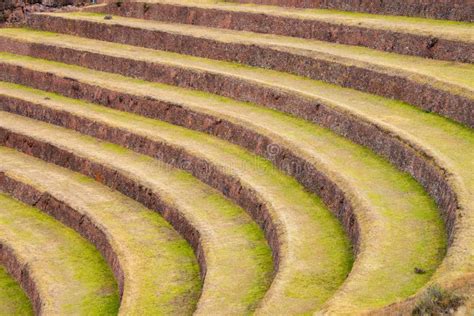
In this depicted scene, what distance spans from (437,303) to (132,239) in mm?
8924

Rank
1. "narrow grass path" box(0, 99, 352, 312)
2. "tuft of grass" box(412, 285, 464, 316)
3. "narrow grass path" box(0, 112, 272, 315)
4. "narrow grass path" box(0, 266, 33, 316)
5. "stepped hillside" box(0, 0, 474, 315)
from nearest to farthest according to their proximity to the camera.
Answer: "tuft of grass" box(412, 285, 464, 316) → "narrow grass path" box(0, 99, 352, 312) → "stepped hillside" box(0, 0, 474, 315) → "narrow grass path" box(0, 112, 272, 315) → "narrow grass path" box(0, 266, 33, 316)

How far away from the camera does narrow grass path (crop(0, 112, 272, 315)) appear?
1438 cm

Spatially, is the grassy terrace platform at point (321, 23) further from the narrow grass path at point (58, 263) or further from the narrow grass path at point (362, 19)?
the narrow grass path at point (58, 263)

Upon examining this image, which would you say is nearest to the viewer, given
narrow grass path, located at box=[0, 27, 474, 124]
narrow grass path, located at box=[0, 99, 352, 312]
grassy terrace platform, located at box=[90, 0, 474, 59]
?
narrow grass path, located at box=[0, 99, 352, 312]

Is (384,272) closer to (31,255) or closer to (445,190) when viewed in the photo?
(445,190)

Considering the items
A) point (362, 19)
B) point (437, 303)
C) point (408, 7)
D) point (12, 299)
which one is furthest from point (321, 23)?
point (437, 303)

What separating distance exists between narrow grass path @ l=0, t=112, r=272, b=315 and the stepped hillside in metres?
0.05

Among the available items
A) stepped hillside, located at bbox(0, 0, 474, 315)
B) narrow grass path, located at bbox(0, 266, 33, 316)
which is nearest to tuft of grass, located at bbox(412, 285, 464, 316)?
stepped hillside, located at bbox(0, 0, 474, 315)

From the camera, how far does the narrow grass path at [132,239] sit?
15312mm

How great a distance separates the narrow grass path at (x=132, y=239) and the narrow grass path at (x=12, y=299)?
1.80m

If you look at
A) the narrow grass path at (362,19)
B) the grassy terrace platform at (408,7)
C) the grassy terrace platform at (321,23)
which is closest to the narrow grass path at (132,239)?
the grassy terrace platform at (321,23)

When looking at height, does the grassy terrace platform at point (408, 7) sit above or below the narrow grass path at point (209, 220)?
above

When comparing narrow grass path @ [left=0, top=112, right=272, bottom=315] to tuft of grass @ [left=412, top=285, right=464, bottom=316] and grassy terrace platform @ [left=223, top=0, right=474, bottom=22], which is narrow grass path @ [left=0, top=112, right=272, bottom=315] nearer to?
tuft of grass @ [left=412, top=285, right=464, bottom=316]

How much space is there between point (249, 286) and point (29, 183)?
8305mm
